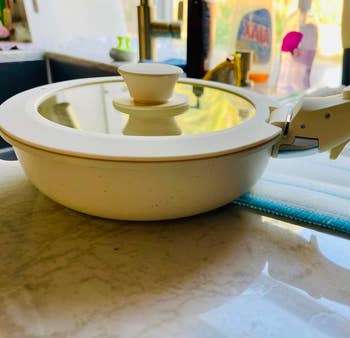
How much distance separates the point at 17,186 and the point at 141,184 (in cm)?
28

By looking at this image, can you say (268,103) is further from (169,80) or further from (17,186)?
(17,186)

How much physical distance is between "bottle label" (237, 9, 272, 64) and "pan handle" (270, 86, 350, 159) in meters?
0.60

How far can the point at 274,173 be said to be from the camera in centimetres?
60

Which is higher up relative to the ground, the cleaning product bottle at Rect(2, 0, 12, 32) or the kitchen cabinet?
the cleaning product bottle at Rect(2, 0, 12, 32)

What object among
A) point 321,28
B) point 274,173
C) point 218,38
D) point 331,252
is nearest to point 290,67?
point 321,28

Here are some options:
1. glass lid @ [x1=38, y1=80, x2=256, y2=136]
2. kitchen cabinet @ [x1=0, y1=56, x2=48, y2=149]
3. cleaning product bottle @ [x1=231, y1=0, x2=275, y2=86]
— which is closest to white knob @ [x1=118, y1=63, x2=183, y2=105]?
glass lid @ [x1=38, y1=80, x2=256, y2=136]

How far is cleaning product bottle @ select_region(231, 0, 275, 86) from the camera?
995mm

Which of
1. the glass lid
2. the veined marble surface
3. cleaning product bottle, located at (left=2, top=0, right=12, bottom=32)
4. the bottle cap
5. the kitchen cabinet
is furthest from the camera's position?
cleaning product bottle, located at (left=2, top=0, right=12, bottom=32)

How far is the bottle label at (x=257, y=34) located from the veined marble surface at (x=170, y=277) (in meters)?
0.64

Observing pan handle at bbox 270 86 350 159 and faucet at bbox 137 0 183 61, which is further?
faucet at bbox 137 0 183 61

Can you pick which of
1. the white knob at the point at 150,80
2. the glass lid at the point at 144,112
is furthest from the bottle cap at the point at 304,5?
the white knob at the point at 150,80

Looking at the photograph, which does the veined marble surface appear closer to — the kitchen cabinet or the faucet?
the faucet

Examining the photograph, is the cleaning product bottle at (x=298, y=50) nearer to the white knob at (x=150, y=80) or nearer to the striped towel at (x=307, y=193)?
the striped towel at (x=307, y=193)

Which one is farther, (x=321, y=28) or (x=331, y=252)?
(x=321, y=28)
